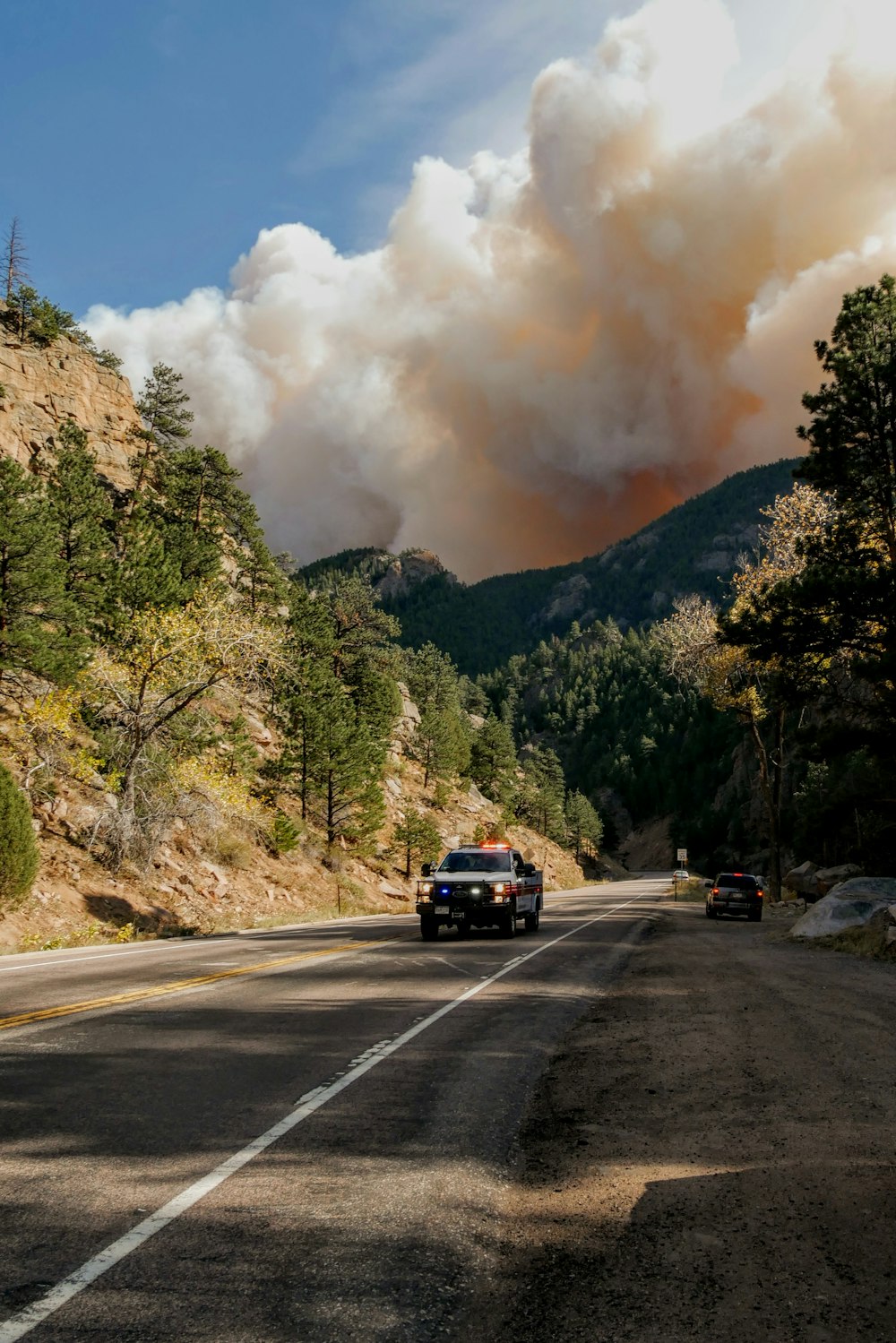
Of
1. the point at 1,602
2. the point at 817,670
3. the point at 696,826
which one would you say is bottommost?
the point at 696,826

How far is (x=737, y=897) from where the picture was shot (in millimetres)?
31656

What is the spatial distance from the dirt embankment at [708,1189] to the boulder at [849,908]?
1107cm

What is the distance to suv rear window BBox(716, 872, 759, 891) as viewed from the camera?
104 ft

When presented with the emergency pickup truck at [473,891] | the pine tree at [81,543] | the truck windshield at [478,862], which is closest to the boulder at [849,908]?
the emergency pickup truck at [473,891]

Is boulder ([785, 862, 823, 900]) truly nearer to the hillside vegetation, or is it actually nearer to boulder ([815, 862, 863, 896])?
boulder ([815, 862, 863, 896])

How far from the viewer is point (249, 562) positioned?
52156mm

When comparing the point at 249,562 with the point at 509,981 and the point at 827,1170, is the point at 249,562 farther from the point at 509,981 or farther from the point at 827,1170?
the point at 827,1170

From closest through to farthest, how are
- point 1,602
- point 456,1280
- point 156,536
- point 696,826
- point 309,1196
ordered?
point 456,1280 < point 309,1196 < point 1,602 < point 156,536 < point 696,826

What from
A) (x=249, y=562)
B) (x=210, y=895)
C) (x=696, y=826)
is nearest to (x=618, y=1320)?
(x=210, y=895)

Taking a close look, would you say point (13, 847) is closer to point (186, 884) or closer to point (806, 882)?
point (186, 884)

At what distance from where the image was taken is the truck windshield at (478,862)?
70.5 feet

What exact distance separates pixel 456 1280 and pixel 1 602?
28409mm

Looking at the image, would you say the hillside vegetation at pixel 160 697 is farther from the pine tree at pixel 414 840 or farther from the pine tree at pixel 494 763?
the pine tree at pixel 494 763

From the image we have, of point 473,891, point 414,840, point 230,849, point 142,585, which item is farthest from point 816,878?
point 142,585
